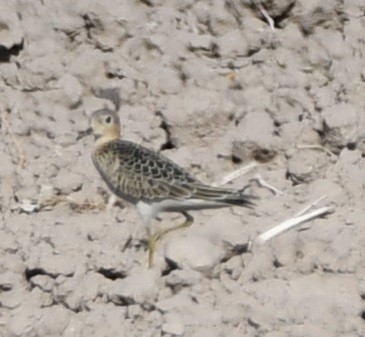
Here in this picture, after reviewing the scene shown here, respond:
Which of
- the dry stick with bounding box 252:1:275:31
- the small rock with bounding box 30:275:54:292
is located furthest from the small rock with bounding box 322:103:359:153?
the small rock with bounding box 30:275:54:292

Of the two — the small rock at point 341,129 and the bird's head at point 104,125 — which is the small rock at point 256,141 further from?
the bird's head at point 104,125

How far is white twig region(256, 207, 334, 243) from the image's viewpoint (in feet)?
30.8

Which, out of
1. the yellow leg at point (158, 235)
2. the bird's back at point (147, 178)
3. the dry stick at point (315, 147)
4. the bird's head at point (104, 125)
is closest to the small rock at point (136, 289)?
the yellow leg at point (158, 235)

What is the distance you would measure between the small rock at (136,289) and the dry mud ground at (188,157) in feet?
0.03

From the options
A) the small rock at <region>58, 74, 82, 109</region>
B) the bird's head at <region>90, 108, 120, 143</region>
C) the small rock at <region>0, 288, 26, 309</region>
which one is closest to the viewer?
the small rock at <region>0, 288, 26, 309</region>

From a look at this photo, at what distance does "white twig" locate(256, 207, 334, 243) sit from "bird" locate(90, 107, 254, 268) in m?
0.19

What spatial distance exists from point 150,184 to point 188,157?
70 centimetres

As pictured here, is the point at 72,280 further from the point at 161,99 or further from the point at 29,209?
the point at 161,99

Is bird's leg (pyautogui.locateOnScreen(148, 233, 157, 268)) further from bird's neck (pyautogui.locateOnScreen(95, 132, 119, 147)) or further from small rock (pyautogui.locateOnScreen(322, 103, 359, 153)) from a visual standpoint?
small rock (pyautogui.locateOnScreen(322, 103, 359, 153))

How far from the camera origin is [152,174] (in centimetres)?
966

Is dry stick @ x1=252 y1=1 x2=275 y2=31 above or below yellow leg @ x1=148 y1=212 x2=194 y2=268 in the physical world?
above

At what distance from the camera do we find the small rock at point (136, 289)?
901cm

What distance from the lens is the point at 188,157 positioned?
33.8 ft

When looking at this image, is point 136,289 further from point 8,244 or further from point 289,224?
point 289,224
